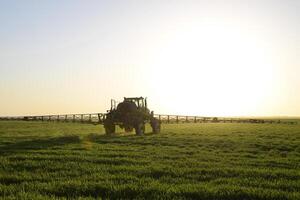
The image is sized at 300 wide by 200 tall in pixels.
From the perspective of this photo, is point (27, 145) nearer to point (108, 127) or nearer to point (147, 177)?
point (147, 177)

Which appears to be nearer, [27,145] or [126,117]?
[27,145]

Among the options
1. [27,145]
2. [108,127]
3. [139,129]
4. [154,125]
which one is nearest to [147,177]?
[27,145]

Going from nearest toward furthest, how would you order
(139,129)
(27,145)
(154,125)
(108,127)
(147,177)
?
1. (147,177)
2. (27,145)
3. (139,129)
4. (108,127)
5. (154,125)

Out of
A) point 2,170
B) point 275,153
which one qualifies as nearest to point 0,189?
point 2,170

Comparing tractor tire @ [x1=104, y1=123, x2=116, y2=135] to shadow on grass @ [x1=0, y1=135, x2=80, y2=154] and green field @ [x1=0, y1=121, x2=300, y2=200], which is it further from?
green field @ [x1=0, y1=121, x2=300, y2=200]

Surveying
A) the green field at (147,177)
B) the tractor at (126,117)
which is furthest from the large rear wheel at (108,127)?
the green field at (147,177)

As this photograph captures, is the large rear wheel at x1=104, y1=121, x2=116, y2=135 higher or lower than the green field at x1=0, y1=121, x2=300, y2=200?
higher

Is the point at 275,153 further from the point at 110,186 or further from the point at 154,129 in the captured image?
the point at 154,129

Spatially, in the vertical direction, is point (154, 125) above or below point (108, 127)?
above

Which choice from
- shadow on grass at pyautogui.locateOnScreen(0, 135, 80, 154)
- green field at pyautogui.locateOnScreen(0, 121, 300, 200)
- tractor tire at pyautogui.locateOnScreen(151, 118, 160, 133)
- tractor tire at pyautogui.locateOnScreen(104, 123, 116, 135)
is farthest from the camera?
tractor tire at pyautogui.locateOnScreen(151, 118, 160, 133)

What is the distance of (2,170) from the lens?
573 inches

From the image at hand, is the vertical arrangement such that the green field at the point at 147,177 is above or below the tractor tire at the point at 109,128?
below

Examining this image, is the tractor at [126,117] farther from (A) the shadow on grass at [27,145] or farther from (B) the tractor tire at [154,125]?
(A) the shadow on grass at [27,145]

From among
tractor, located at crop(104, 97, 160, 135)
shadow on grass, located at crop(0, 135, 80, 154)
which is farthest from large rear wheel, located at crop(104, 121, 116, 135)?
shadow on grass, located at crop(0, 135, 80, 154)
